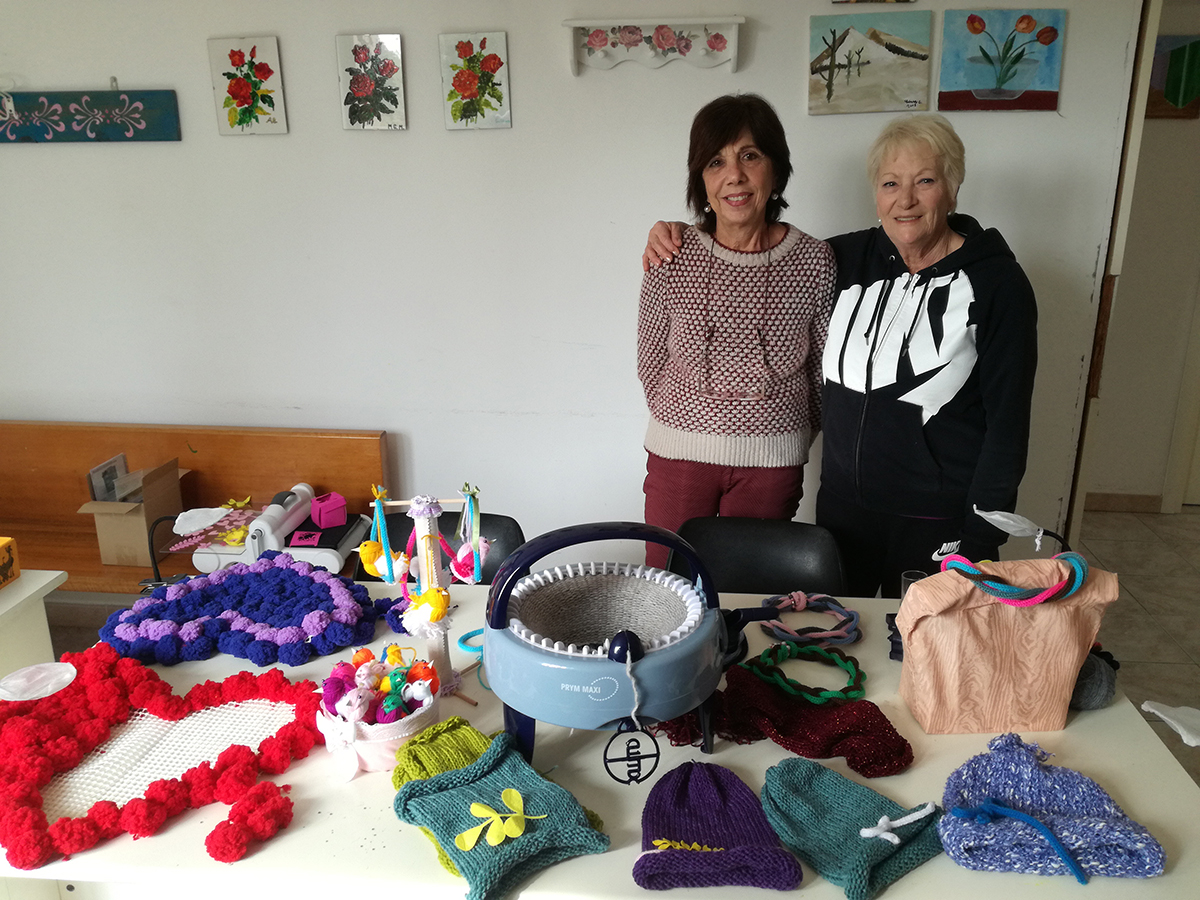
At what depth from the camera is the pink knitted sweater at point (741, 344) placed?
6.03 ft

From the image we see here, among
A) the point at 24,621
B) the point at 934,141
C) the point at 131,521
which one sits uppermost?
the point at 934,141

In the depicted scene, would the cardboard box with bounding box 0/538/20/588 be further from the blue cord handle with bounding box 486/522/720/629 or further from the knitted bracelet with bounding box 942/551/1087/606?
the knitted bracelet with bounding box 942/551/1087/606

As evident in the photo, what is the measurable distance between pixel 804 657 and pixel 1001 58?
180 cm

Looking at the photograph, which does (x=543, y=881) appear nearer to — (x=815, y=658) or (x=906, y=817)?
(x=906, y=817)

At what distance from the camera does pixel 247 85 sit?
245 centimetres

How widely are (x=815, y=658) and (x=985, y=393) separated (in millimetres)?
663

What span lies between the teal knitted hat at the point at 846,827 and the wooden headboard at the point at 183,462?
1914mm

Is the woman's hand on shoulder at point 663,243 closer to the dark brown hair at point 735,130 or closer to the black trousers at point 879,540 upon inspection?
the dark brown hair at point 735,130

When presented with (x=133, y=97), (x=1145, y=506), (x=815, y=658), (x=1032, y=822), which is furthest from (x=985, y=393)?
(x=1145, y=506)

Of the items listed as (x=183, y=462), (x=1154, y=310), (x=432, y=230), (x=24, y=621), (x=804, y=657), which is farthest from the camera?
(x=1154, y=310)

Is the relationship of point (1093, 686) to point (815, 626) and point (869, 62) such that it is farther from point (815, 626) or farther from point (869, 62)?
point (869, 62)

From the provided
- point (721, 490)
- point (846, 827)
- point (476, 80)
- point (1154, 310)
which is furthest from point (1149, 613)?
point (476, 80)

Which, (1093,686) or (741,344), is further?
(741,344)

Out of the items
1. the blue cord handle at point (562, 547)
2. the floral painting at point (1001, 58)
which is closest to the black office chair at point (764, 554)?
the blue cord handle at point (562, 547)
